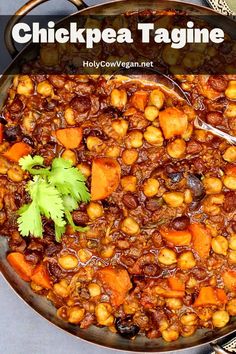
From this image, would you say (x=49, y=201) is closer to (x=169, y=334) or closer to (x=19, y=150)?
(x=19, y=150)

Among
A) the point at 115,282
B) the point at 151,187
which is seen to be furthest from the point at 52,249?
the point at 151,187

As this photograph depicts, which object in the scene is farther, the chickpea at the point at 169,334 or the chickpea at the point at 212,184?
the chickpea at the point at 169,334

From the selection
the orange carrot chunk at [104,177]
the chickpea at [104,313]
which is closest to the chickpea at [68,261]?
the chickpea at [104,313]

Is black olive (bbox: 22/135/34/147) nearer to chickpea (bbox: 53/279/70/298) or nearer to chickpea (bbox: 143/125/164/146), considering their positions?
chickpea (bbox: 143/125/164/146)

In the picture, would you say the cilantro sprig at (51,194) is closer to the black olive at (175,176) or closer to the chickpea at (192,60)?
the black olive at (175,176)

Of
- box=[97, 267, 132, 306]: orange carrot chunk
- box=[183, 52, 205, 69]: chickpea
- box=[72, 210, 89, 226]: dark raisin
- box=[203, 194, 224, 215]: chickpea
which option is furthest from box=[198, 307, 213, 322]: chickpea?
box=[183, 52, 205, 69]: chickpea

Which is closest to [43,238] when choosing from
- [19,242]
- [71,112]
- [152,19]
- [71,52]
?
[19,242]
